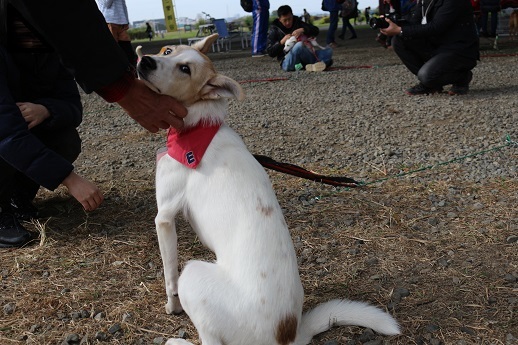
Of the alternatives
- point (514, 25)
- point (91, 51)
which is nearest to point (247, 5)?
point (514, 25)

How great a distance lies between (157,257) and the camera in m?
2.99

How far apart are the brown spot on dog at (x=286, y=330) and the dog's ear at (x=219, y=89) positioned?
3.39ft

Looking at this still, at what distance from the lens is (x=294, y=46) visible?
990cm

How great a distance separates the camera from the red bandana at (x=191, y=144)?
7.48 feet

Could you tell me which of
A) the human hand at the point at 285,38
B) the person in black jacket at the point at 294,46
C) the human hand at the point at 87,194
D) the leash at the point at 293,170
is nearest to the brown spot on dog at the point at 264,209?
the leash at the point at 293,170

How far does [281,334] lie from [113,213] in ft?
6.72

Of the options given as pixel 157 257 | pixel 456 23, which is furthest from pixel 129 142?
pixel 456 23

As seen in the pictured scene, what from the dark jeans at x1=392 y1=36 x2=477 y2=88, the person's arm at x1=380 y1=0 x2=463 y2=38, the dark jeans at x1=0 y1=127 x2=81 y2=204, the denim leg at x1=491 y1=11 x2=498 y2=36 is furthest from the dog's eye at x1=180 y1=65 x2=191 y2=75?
the denim leg at x1=491 y1=11 x2=498 y2=36

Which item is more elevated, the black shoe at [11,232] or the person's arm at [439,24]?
the person's arm at [439,24]

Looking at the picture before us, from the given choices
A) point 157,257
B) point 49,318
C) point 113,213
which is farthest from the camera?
point 113,213

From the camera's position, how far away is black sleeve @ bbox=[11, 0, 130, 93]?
2.01 metres

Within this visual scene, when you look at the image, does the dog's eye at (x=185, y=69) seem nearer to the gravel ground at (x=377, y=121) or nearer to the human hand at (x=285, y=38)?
the gravel ground at (x=377, y=121)

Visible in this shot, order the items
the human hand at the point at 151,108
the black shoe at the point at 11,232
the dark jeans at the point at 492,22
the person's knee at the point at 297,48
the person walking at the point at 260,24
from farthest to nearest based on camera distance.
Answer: the dark jeans at the point at 492,22 → the person walking at the point at 260,24 → the person's knee at the point at 297,48 → the black shoe at the point at 11,232 → the human hand at the point at 151,108

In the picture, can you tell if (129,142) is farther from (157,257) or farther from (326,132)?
(157,257)
